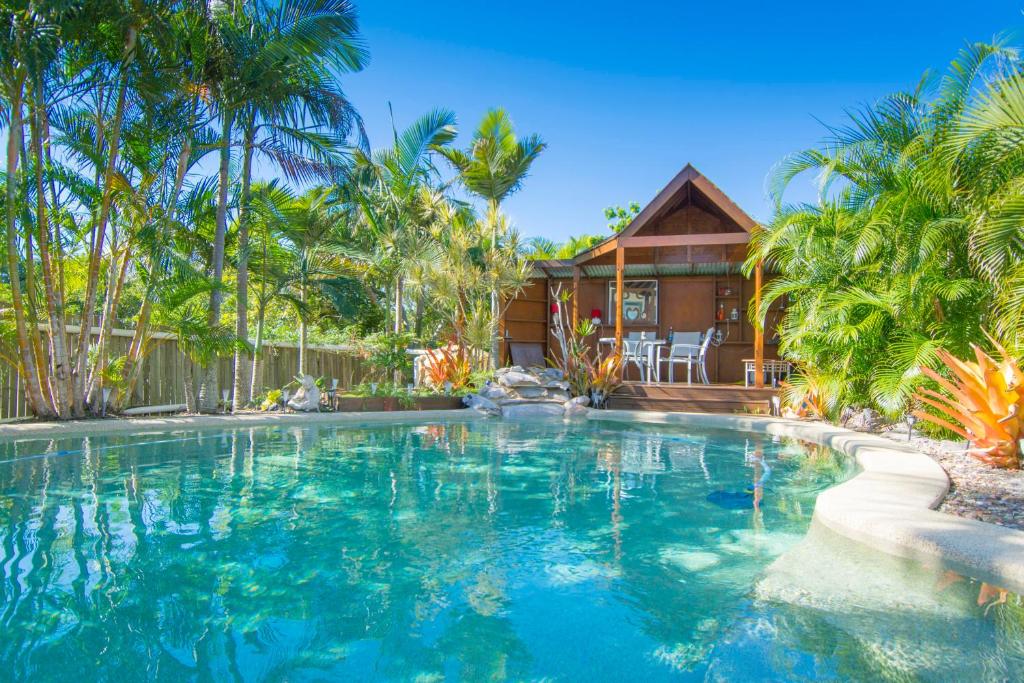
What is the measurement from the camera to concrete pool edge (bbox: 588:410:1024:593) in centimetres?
271

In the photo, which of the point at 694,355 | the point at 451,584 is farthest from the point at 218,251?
the point at 694,355

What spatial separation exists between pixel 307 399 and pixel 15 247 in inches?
158

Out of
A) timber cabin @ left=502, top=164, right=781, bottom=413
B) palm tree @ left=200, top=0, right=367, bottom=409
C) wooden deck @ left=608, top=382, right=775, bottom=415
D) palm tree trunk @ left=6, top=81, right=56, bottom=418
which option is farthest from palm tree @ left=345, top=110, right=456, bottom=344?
palm tree trunk @ left=6, top=81, right=56, bottom=418

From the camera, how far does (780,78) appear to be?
14.2m

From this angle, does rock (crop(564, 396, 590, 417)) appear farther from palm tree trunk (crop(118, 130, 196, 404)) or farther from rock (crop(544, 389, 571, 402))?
palm tree trunk (crop(118, 130, 196, 404))

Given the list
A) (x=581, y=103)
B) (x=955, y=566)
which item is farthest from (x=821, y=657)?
(x=581, y=103)

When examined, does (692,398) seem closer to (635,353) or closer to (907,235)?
(635,353)

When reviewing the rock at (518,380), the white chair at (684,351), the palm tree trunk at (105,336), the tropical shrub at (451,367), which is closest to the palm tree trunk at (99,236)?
the palm tree trunk at (105,336)

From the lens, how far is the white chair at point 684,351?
38.3ft

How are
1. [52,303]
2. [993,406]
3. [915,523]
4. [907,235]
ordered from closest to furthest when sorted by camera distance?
[915,523], [993,406], [907,235], [52,303]

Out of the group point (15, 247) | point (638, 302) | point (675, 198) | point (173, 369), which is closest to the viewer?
point (15, 247)

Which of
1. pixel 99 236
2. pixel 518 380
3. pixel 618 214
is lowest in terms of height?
pixel 518 380

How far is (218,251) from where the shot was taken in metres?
8.75

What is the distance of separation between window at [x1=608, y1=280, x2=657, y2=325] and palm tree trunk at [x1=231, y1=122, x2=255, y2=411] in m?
8.36
